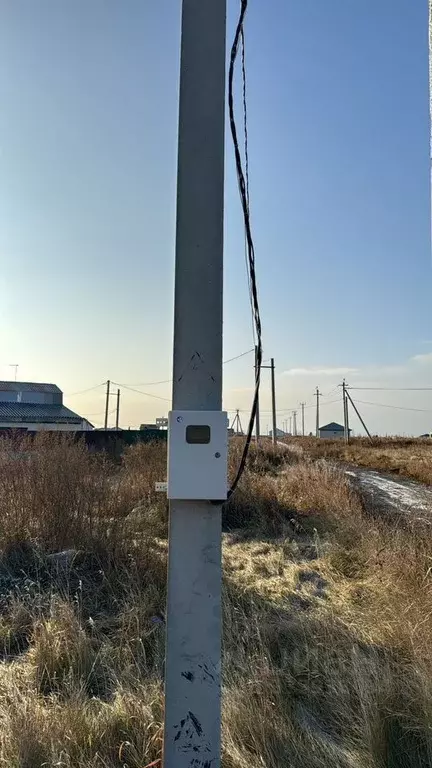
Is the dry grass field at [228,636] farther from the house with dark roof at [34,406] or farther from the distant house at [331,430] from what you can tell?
the distant house at [331,430]

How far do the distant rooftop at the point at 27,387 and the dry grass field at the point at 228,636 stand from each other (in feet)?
131

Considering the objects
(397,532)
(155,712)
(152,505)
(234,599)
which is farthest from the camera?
(152,505)

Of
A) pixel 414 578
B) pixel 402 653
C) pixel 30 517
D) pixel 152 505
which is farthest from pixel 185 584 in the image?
pixel 152 505

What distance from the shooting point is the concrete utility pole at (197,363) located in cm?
143

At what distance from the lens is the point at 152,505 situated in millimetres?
7402

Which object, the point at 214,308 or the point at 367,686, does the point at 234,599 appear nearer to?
the point at 367,686

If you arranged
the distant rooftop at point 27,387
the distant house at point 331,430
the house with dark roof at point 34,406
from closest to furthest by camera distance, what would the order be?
the house with dark roof at point 34,406, the distant rooftop at point 27,387, the distant house at point 331,430

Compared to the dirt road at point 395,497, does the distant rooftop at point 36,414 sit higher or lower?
higher

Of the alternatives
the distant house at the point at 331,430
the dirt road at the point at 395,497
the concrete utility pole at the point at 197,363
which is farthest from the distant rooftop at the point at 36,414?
the distant house at the point at 331,430

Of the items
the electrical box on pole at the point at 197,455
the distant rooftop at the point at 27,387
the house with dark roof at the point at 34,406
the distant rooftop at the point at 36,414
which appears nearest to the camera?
the electrical box on pole at the point at 197,455

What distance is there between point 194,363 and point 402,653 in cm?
217

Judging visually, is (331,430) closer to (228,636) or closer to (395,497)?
(395,497)

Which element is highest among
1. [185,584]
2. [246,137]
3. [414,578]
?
[246,137]

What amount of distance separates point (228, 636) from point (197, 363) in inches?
84.6
